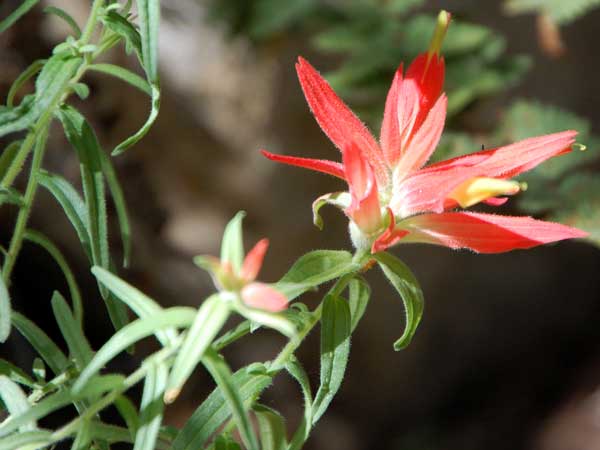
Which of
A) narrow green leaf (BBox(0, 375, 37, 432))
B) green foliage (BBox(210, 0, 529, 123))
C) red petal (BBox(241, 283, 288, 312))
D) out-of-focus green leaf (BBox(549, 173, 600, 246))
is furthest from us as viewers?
green foliage (BBox(210, 0, 529, 123))

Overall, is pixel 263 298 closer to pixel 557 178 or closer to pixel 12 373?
pixel 12 373

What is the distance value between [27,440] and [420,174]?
210 millimetres

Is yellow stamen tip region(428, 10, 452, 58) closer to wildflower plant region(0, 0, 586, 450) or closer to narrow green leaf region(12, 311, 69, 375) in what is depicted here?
wildflower plant region(0, 0, 586, 450)

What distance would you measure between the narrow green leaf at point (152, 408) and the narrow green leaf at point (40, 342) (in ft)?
0.38

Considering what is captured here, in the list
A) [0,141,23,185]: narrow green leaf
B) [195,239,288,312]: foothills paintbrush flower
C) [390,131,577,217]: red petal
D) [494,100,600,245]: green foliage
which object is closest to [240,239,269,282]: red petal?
[195,239,288,312]: foothills paintbrush flower

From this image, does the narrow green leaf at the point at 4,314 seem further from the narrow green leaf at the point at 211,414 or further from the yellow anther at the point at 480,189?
the yellow anther at the point at 480,189

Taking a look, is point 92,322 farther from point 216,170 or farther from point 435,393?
point 435,393

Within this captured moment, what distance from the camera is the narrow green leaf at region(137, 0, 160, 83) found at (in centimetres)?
36

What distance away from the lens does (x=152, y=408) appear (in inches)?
13.4

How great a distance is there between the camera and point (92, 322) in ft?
3.64

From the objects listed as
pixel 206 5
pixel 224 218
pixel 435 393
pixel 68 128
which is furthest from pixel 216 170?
pixel 68 128

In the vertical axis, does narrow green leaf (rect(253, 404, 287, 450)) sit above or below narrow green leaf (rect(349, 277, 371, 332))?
below

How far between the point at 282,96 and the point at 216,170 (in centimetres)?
20

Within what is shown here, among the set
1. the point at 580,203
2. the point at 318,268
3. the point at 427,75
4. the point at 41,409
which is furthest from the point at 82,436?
the point at 580,203
